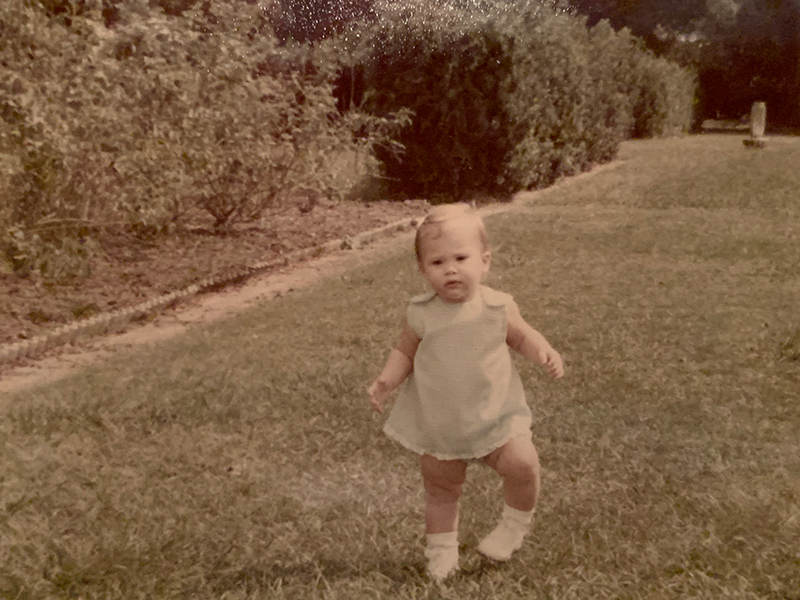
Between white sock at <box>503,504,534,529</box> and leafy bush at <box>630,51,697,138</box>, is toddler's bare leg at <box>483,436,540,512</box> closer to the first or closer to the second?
white sock at <box>503,504,534,529</box>

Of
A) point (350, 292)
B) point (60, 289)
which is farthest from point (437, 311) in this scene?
point (60, 289)

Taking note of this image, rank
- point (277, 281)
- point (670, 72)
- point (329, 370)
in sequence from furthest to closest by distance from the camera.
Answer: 1. point (670, 72)
2. point (277, 281)
3. point (329, 370)

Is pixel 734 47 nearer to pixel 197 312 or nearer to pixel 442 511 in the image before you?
pixel 197 312

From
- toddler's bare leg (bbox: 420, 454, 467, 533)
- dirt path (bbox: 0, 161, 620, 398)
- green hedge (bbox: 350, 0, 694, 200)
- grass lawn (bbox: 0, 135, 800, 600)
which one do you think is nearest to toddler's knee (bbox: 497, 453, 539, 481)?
toddler's bare leg (bbox: 420, 454, 467, 533)

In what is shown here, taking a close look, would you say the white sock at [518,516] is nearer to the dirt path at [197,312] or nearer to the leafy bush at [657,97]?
the dirt path at [197,312]

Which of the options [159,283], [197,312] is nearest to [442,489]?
[197,312]

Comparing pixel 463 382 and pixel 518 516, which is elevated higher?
pixel 463 382

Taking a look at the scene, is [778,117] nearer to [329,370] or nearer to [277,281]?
[277,281]
